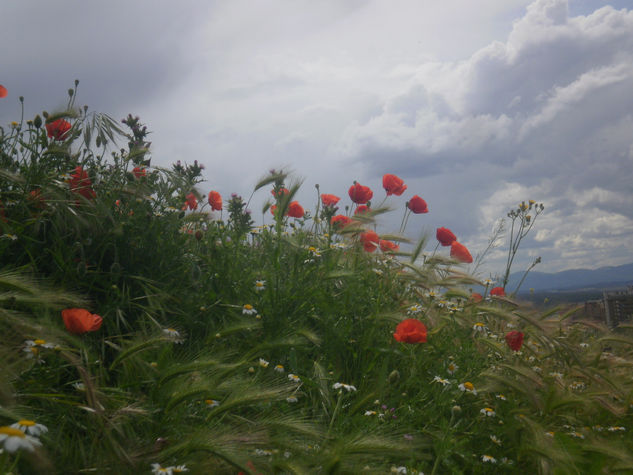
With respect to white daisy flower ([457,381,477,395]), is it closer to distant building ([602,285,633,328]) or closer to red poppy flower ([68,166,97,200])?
red poppy flower ([68,166,97,200])

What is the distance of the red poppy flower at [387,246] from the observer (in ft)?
13.8

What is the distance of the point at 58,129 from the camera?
314cm

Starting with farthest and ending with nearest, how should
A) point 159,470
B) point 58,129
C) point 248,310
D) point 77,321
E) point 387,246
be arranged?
1. point 387,246
2. point 58,129
3. point 248,310
4. point 77,321
5. point 159,470

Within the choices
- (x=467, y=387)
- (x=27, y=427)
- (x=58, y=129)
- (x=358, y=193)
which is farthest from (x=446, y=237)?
(x=27, y=427)

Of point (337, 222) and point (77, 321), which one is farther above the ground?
point (337, 222)

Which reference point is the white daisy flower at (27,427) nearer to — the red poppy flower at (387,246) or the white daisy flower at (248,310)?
the white daisy flower at (248,310)

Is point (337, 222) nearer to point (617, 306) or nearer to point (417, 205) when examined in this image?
point (417, 205)

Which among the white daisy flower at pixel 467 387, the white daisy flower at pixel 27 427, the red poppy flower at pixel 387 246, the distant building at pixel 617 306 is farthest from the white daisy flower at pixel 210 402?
the distant building at pixel 617 306

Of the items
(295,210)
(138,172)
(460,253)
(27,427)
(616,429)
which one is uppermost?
(138,172)

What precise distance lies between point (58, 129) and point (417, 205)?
3.02 meters

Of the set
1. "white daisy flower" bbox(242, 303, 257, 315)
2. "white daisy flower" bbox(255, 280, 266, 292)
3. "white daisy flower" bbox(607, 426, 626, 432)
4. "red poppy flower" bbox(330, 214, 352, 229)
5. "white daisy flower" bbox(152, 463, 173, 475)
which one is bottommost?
"white daisy flower" bbox(607, 426, 626, 432)

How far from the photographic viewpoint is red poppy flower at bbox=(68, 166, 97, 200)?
10.1 ft

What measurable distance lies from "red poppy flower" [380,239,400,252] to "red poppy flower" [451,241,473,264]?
1.49ft

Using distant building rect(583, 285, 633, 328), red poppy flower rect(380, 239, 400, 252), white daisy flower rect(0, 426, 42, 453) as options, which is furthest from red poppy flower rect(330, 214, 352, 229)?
distant building rect(583, 285, 633, 328)
